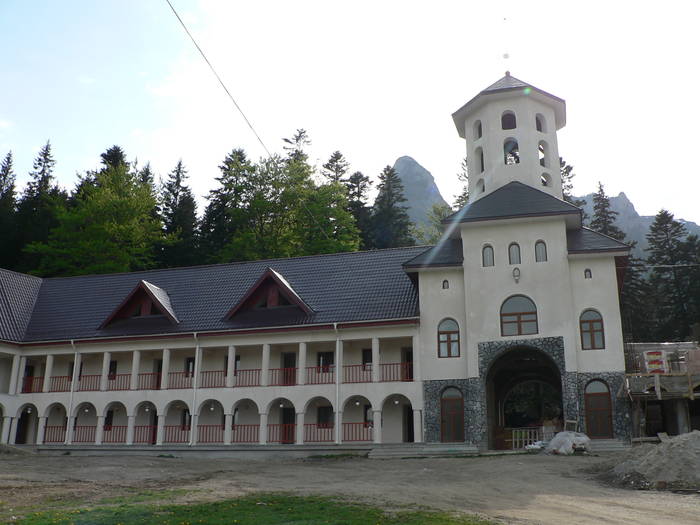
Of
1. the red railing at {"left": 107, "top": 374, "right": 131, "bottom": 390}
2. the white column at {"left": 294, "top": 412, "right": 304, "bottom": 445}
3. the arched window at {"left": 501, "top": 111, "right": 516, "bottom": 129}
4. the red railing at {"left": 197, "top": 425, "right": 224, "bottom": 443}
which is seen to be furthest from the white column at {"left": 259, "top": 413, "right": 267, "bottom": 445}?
the arched window at {"left": 501, "top": 111, "right": 516, "bottom": 129}

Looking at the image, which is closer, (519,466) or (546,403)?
(519,466)

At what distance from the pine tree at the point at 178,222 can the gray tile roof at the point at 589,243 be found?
111ft

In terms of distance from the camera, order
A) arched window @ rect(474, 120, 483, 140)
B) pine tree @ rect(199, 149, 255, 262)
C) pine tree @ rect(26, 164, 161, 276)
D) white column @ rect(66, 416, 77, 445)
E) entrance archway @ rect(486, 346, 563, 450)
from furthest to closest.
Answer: pine tree @ rect(199, 149, 255, 262)
pine tree @ rect(26, 164, 161, 276)
arched window @ rect(474, 120, 483, 140)
white column @ rect(66, 416, 77, 445)
entrance archway @ rect(486, 346, 563, 450)

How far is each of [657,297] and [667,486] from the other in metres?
44.8

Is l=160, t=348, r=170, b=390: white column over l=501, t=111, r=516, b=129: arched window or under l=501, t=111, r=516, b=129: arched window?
under

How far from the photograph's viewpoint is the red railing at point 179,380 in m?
34.8

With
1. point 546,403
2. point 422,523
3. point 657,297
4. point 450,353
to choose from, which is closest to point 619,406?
point 450,353

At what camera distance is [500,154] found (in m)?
34.8

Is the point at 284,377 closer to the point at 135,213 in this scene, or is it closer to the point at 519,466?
the point at 519,466

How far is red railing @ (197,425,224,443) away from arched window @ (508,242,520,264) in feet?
49.7

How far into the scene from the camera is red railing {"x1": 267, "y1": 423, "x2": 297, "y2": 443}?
3294 centimetres

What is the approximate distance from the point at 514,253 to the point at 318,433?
11511mm

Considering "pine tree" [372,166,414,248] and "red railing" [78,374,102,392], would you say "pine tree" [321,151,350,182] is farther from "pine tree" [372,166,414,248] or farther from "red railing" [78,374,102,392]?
"red railing" [78,374,102,392]

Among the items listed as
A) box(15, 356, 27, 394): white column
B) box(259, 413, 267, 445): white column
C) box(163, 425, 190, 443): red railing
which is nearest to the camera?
box(259, 413, 267, 445): white column
